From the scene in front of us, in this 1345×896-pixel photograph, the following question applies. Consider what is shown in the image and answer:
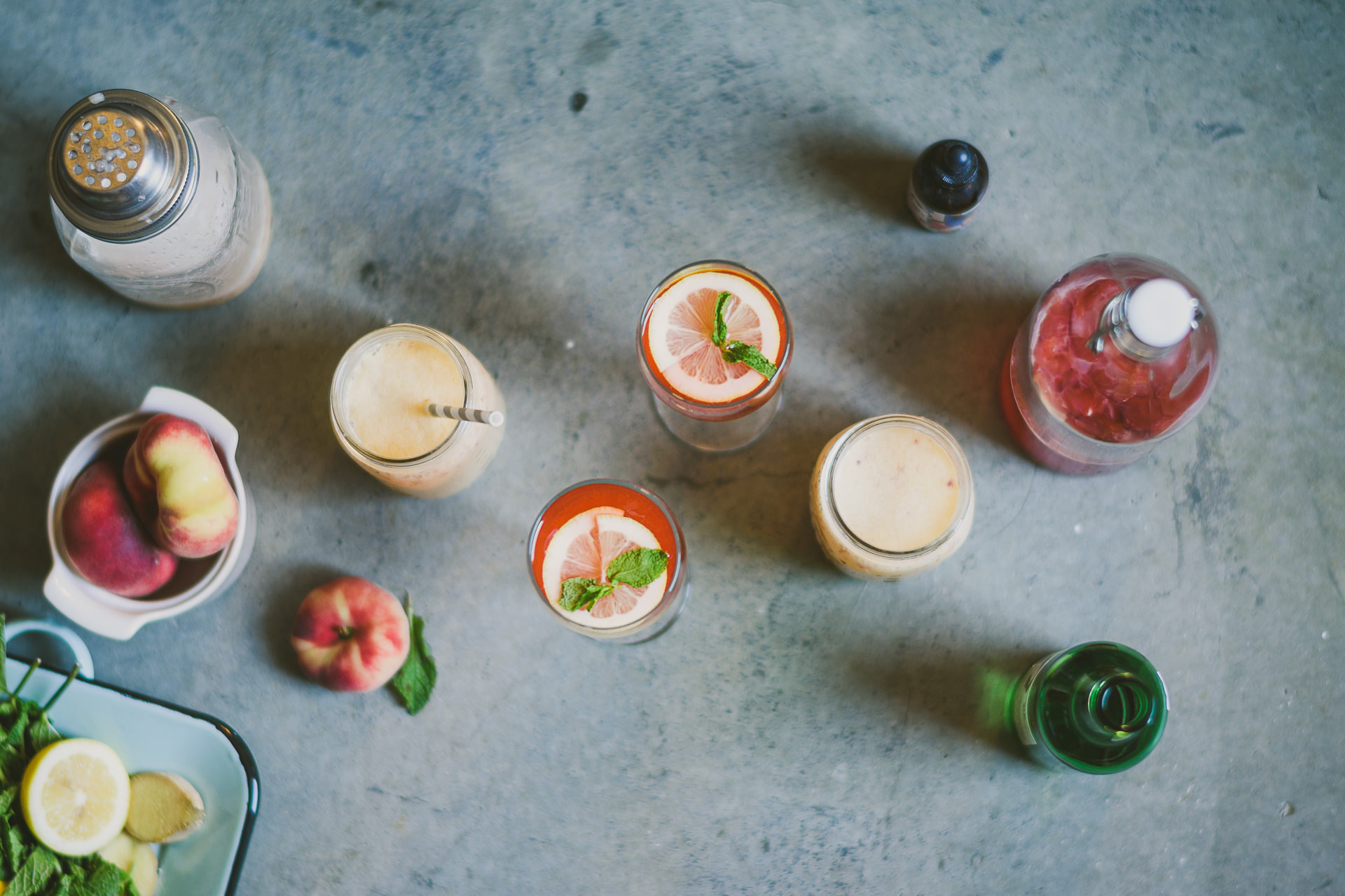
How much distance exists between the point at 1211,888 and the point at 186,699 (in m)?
1.43

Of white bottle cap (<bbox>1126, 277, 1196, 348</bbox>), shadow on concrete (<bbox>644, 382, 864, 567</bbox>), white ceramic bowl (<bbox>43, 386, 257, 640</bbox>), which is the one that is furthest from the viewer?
shadow on concrete (<bbox>644, 382, 864, 567</bbox>)

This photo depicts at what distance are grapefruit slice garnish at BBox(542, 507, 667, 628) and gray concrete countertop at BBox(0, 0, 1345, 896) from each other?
14 cm

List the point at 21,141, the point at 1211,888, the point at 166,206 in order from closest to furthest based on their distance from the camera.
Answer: the point at 166,206
the point at 1211,888
the point at 21,141

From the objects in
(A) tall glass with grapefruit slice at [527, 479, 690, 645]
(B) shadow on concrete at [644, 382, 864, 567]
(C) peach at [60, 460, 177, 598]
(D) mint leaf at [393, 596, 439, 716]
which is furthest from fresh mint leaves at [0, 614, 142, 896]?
(B) shadow on concrete at [644, 382, 864, 567]

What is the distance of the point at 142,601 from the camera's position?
1.07 meters

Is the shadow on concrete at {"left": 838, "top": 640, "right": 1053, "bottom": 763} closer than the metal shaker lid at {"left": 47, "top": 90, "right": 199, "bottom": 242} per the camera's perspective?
No

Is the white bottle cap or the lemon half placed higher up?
the white bottle cap

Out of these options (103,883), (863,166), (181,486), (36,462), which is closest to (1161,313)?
(863,166)

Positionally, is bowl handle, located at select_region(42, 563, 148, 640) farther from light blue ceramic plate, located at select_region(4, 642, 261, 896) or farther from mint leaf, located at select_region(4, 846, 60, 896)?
mint leaf, located at select_region(4, 846, 60, 896)

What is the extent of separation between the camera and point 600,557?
1019 mm

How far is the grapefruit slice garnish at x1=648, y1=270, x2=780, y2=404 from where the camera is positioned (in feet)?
3.26

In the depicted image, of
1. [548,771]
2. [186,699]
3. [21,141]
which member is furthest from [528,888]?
[21,141]

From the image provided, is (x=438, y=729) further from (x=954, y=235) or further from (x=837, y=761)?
(x=954, y=235)

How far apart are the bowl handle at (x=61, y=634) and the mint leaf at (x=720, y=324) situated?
0.96 metres
